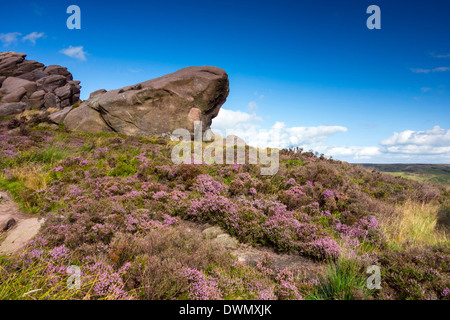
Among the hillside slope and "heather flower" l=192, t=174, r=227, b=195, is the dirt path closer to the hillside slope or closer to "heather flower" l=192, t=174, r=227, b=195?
the hillside slope

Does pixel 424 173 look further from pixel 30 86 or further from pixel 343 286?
pixel 30 86

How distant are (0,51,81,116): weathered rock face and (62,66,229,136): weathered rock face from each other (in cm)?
1875

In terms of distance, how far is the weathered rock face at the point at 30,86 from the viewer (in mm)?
38500

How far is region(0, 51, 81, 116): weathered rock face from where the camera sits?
Result: 126 ft

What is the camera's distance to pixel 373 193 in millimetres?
10539

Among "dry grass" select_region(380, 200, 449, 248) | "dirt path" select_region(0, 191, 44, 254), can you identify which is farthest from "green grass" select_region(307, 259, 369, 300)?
"dirt path" select_region(0, 191, 44, 254)

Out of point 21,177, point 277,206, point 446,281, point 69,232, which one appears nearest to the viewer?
point 446,281

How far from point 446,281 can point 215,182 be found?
22.9ft

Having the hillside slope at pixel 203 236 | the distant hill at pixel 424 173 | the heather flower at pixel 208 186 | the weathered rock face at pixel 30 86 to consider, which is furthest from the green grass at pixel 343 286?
the weathered rock face at pixel 30 86

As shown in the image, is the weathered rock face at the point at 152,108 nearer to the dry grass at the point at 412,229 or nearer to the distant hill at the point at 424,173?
the distant hill at the point at 424,173
